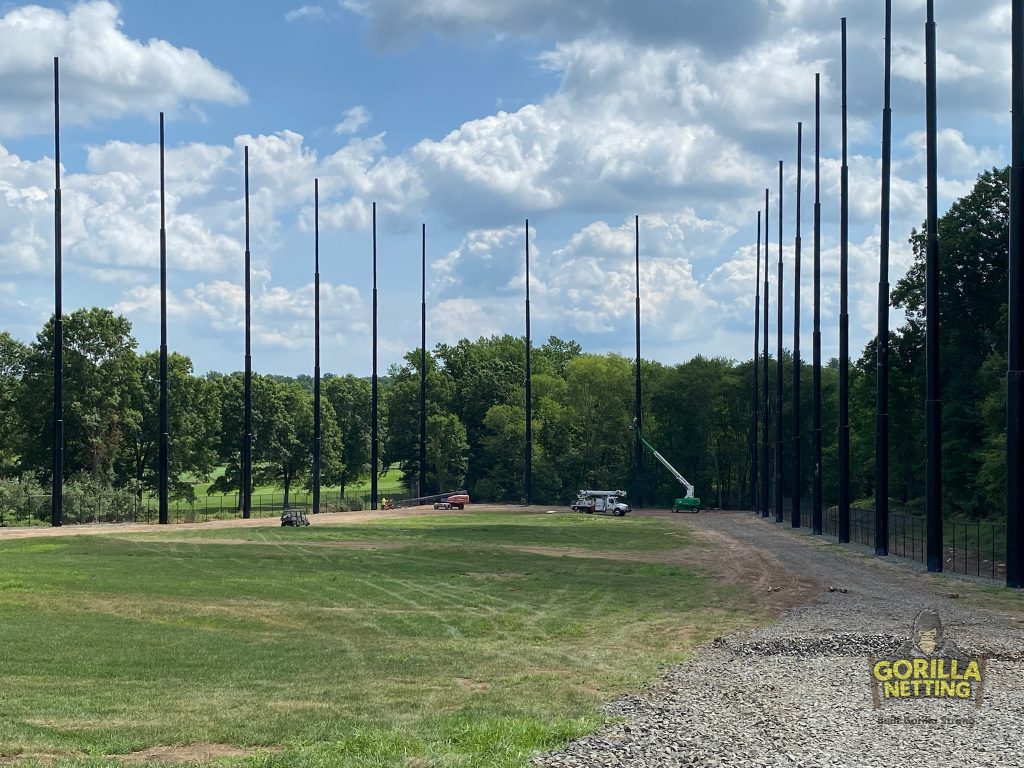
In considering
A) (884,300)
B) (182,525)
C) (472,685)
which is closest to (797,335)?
(884,300)

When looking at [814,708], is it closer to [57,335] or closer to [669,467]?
[57,335]

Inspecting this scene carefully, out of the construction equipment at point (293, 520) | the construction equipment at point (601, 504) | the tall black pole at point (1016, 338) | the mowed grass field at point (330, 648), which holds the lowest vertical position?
the construction equipment at point (601, 504)

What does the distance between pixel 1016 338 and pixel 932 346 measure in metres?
5.63

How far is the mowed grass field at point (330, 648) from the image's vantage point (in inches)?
505

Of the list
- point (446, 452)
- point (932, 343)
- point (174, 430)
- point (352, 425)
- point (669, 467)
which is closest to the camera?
point (932, 343)

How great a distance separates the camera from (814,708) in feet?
46.1

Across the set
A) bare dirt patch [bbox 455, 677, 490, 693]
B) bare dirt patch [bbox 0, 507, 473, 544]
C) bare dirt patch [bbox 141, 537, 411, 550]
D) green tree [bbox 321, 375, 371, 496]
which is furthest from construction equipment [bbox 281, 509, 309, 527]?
green tree [bbox 321, 375, 371, 496]

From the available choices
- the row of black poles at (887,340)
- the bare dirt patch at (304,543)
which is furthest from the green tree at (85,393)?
the row of black poles at (887,340)

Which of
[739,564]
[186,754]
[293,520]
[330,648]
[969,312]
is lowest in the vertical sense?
[293,520]

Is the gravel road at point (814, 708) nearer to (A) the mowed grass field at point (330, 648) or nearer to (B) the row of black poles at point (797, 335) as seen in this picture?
(A) the mowed grass field at point (330, 648)

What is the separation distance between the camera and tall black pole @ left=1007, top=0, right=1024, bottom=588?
31.1 m

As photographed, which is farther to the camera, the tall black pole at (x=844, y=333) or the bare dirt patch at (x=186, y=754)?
the tall black pole at (x=844, y=333)

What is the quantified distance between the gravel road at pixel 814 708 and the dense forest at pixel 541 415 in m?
25.2

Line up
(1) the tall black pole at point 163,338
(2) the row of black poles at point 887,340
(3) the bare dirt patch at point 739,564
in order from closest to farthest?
(3) the bare dirt patch at point 739,564 < (2) the row of black poles at point 887,340 < (1) the tall black pole at point 163,338
